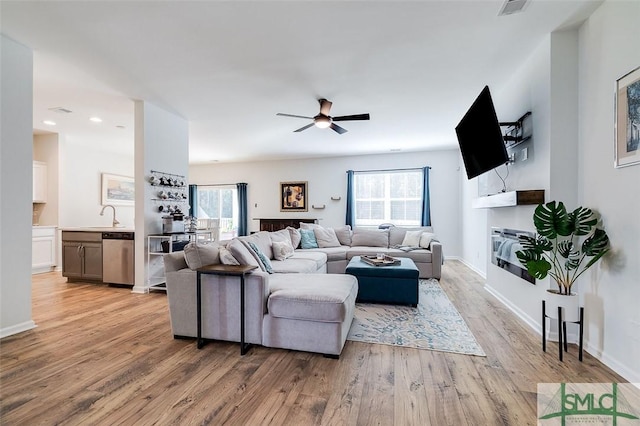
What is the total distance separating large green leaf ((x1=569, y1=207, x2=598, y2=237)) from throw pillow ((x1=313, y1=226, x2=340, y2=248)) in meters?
3.94

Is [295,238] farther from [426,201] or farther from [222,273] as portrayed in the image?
[426,201]

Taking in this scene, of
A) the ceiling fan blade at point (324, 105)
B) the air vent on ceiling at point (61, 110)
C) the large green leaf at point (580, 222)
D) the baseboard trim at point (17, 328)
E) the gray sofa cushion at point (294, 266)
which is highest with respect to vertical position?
the air vent on ceiling at point (61, 110)

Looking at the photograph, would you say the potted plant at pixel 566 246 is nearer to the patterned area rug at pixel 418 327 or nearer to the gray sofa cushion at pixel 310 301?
the patterned area rug at pixel 418 327

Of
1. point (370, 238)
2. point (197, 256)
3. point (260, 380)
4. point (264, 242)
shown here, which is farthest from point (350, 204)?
point (260, 380)

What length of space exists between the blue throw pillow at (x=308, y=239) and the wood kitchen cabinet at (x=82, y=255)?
331 centimetres

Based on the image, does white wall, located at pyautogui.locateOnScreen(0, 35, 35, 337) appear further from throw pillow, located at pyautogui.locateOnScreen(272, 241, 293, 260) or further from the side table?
throw pillow, located at pyautogui.locateOnScreen(272, 241, 293, 260)

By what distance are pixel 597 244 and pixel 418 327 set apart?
1611 millimetres

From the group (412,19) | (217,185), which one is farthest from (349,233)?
(217,185)

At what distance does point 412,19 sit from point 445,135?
12.5 feet

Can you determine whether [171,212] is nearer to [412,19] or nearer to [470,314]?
[412,19]

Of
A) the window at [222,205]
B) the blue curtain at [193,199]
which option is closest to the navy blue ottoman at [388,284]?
the window at [222,205]

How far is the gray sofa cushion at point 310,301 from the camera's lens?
7.34 ft

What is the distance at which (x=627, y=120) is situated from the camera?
6.46 ft

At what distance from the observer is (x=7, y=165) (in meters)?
2.65
